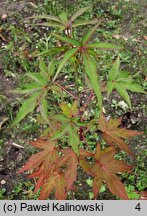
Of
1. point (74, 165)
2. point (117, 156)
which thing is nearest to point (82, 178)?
→ point (117, 156)

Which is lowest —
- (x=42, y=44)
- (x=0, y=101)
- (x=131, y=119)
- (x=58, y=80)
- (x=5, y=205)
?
(x=5, y=205)

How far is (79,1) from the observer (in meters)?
4.42

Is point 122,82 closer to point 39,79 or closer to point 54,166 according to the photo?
point 39,79

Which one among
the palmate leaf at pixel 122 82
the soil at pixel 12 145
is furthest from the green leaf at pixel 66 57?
the soil at pixel 12 145

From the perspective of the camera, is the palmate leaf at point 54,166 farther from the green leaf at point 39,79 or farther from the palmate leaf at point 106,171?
the green leaf at point 39,79

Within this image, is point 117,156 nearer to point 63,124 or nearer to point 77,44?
point 63,124

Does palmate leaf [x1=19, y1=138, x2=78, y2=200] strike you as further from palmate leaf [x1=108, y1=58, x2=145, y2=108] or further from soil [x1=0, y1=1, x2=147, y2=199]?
soil [x1=0, y1=1, x2=147, y2=199]

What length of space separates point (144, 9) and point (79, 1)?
78cm

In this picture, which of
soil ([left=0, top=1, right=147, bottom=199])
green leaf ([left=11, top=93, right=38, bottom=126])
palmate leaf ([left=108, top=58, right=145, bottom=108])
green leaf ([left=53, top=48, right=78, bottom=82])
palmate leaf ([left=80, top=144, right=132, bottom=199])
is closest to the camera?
green leaf ([left=53, top=48, right=78, bottom=82])

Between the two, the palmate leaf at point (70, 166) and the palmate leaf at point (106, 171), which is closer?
the palmate leaf at point (70, 166)

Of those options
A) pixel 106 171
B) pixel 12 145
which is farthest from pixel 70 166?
pixel 12 145

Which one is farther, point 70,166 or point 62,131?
point 70,166

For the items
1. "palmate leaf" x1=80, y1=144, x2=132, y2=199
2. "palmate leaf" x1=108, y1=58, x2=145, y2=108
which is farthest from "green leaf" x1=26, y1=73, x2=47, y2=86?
"palmate leaf" x1=80, y1=144, x2=132, y2=199

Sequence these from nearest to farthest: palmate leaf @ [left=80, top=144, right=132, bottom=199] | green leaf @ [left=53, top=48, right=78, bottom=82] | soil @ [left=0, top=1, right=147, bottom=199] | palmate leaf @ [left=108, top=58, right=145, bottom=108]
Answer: green leaf @ [left=53, top=48, right=78, bottom=82] < palmate leaf @ [left=108, top=58, right=145, bottom=108] < palmate leaf @ [left=80, top=144, right=132, bottom=199] < soil @ [left=0, top=1, right=147, bottom=199]
